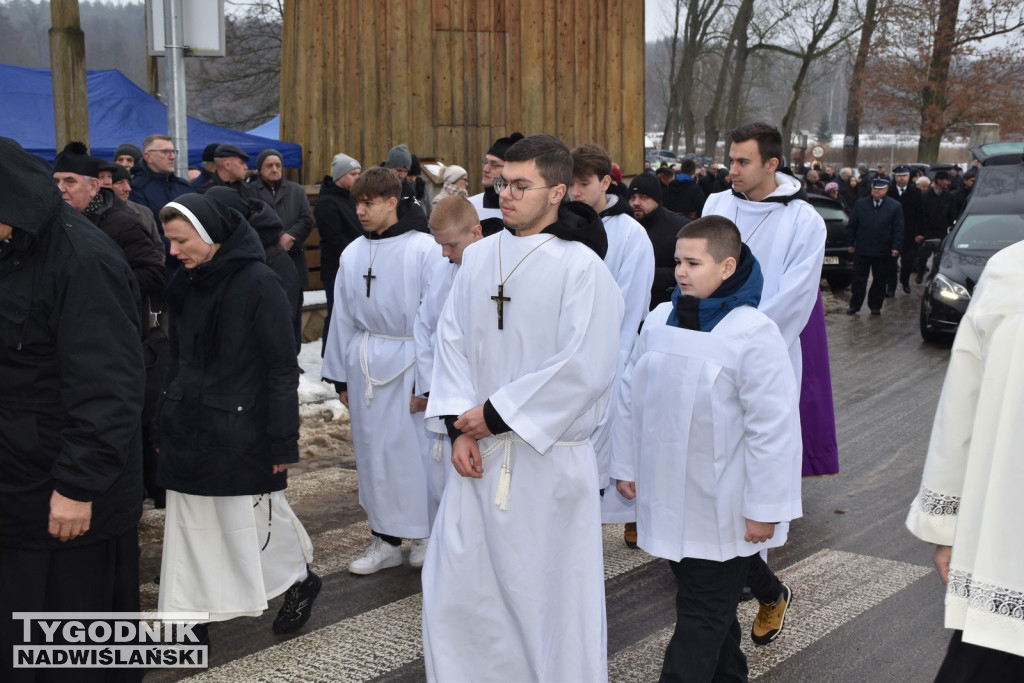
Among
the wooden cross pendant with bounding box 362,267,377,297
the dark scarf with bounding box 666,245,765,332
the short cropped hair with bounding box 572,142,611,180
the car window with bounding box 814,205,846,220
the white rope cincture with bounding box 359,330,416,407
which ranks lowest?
the white rope cincture with bounding box 359,330,416,407

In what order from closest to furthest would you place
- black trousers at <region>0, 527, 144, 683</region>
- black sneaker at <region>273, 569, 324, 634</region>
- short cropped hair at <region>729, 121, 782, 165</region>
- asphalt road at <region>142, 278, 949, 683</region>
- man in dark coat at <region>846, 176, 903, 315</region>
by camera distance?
black trousers at <region>0, 527, 144, 683</region>
asphalt road at <region>142, 278, 949, 683</region>
black sneaker at <region>273, 569, 324, 634</region>
short cropped hair at <region>729, 121, 782, 165</region>
man in dark coat at <region>846, 176, 903, 315</region>

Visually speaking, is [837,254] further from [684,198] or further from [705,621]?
[705,621]

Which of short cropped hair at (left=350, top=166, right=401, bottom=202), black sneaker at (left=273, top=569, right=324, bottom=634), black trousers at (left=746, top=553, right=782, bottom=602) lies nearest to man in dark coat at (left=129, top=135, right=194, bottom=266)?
short cropped hair at (left=350, top=166, right=401, bottom=202)

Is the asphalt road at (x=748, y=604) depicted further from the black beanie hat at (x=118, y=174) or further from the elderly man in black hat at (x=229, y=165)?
the elderly man in black hat at (x=229, y=165)

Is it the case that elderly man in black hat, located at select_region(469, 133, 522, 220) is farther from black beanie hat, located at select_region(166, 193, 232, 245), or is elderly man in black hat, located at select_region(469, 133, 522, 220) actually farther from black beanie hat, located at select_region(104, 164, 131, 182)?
black beanie hat, located at select_region(166, 193, 232, 245)

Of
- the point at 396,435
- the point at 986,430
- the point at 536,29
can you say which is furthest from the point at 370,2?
the point at 986,430

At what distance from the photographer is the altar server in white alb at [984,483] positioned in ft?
9.25

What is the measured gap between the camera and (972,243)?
1360cm

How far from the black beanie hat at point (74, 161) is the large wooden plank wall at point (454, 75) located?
7.86m

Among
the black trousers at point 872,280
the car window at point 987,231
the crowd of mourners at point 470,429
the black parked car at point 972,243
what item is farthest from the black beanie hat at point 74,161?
the black trousers at point 872,280

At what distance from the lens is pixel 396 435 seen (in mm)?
6004

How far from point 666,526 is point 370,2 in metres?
11.3

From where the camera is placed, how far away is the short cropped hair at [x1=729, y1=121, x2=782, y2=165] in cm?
583

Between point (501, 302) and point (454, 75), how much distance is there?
11257 mm
